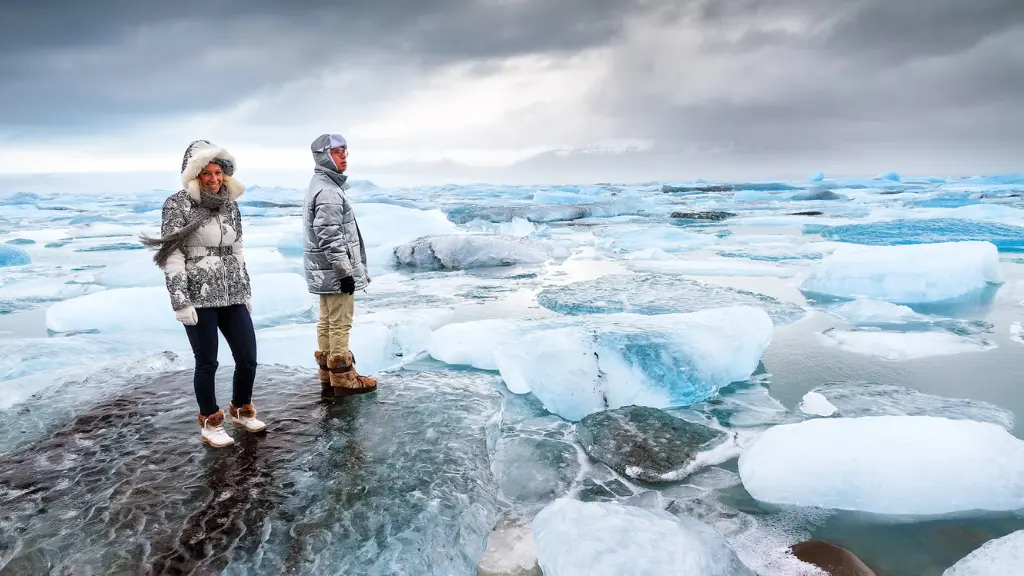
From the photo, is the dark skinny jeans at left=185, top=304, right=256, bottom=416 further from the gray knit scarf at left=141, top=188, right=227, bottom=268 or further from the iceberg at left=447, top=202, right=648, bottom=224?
the iceberg at left=447, top=202, right=648, bottom=224

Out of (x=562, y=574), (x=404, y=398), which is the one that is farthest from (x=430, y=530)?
(x=404, y=398)

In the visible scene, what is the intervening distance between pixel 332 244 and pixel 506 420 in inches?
70.3

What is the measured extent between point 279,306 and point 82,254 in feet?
35.7

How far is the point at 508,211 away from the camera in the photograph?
24.2m

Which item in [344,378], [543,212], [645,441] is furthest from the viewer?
[543,212]

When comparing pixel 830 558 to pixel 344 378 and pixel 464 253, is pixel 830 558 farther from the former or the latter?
pixel 464 253

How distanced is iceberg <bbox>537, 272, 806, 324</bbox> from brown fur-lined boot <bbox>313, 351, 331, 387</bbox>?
12.2ft

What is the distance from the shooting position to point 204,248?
272cm

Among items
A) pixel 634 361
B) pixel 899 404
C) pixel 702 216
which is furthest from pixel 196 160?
pixel 702 216

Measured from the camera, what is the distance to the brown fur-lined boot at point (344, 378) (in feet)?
12.3

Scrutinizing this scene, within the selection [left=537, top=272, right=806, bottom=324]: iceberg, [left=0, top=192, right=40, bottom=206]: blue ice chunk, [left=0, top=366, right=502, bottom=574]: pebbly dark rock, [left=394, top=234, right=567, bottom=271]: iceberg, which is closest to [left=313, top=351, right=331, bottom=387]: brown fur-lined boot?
[left=0, top=366, right=502, bottom=574]: pebbly dark rock

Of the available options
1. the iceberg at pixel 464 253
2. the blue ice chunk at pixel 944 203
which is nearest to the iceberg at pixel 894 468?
the iceberg at pixel 464 253

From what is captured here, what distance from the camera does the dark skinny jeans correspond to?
2.77m

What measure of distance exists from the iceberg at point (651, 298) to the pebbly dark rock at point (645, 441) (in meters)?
2.88
